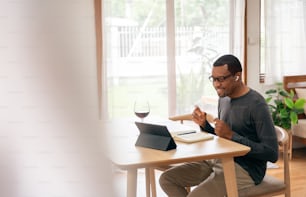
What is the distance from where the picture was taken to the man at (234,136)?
200 cm

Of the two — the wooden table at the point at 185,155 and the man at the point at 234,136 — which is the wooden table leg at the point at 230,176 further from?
the man at the point at 234,136

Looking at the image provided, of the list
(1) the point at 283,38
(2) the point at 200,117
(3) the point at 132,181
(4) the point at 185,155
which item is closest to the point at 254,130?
(2) the point at 200,117

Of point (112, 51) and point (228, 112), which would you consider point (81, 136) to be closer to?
point (228, 112)

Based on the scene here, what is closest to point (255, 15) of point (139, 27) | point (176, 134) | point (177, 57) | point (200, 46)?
point (200, 46)

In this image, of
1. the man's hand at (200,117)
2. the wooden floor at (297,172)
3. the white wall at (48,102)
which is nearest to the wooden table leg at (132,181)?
the man's hand at (200,117)

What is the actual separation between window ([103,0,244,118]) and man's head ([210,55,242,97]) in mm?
1652

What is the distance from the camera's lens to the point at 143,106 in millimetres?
2285

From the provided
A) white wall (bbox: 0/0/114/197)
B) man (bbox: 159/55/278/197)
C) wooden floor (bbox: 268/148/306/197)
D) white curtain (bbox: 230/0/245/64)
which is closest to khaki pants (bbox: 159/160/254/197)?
man (bbox: 159/55/278/197)

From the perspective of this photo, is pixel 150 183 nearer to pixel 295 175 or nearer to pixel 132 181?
pixel 132 181

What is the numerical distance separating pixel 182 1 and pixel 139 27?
546 mm

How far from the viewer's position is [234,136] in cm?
202

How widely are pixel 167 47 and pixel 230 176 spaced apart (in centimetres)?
236

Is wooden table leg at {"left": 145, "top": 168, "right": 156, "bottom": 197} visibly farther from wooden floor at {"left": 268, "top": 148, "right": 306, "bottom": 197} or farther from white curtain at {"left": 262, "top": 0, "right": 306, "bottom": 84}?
white curtain at {"left": 262, "top": 0, "right": 306, "bottom": 84}

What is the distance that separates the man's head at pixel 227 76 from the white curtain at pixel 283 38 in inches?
88.5
